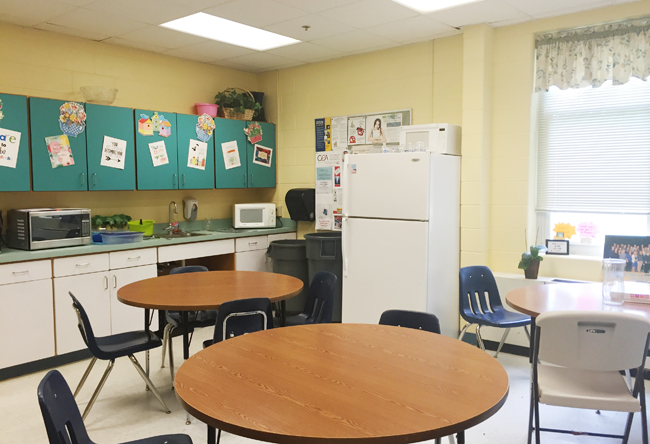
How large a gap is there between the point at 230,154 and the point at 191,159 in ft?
1.68

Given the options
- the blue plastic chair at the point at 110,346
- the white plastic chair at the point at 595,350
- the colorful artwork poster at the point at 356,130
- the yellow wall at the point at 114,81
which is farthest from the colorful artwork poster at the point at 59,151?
the white plastic chair at the point at 595,350

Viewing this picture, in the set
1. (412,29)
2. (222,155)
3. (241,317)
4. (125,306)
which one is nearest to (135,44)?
(222,155)

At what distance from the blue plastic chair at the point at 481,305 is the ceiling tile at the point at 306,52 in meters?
2.70

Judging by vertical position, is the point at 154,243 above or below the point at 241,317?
above

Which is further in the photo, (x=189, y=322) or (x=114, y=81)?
(x=114, y=81)

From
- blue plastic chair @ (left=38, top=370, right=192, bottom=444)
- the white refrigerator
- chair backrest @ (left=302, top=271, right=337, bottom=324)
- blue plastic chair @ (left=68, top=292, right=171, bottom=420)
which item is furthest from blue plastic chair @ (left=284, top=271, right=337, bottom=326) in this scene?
blue plastic chair @ (left=38, top=370, right=192, bottom=444)

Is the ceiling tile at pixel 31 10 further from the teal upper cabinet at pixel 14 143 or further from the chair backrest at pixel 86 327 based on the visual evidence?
the chair backrest at pixel 86 327

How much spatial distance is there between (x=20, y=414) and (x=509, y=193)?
4106 millimetres

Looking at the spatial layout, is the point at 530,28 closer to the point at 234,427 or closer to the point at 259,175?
the point at 259,175

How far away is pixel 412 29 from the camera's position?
4652 millimetres

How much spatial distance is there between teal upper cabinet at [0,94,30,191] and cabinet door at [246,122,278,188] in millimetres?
2367

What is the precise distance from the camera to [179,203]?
572 centimetres

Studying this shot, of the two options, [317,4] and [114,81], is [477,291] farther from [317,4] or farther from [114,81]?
[114,81]

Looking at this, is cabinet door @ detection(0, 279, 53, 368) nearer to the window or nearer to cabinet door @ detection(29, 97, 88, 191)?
cabinet door @ detection(29, 97, 88, 191)
